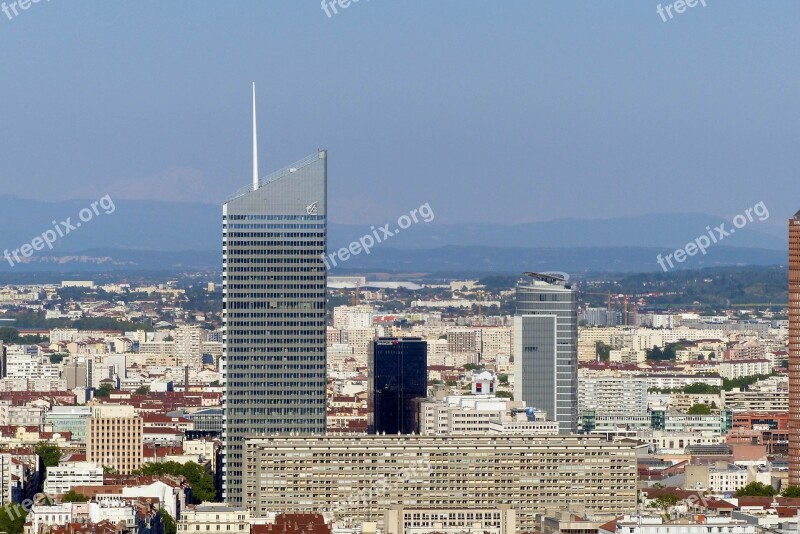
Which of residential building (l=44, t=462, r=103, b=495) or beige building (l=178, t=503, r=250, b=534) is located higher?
residential building (l=44, t=462, r=103, b=495)

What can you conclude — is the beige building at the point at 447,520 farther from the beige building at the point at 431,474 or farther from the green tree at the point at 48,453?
the green tree at the point at 48,453

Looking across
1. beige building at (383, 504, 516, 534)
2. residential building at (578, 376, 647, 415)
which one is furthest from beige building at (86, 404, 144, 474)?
residential building at (578, 376, 647, 415)

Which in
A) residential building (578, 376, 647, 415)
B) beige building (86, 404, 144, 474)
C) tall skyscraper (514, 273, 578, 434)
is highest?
tall skyscraper (514, 273, 578, 434)

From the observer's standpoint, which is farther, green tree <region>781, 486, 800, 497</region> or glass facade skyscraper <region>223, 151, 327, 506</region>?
glass facade skyscraper <region>223, 151, 327, 506</region>

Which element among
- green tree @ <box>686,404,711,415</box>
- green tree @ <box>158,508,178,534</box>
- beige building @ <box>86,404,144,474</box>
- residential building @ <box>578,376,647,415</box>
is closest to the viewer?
green tree @ <box>158,508,178,534</box>

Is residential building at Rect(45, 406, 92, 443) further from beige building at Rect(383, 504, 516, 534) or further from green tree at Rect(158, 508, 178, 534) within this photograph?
beige building at Rect(383, 504, 516, 534)

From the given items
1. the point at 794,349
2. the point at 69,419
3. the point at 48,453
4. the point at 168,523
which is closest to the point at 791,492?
the point at 794,349

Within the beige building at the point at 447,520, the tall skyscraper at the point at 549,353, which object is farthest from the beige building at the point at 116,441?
the beige building at the point at 447,520
